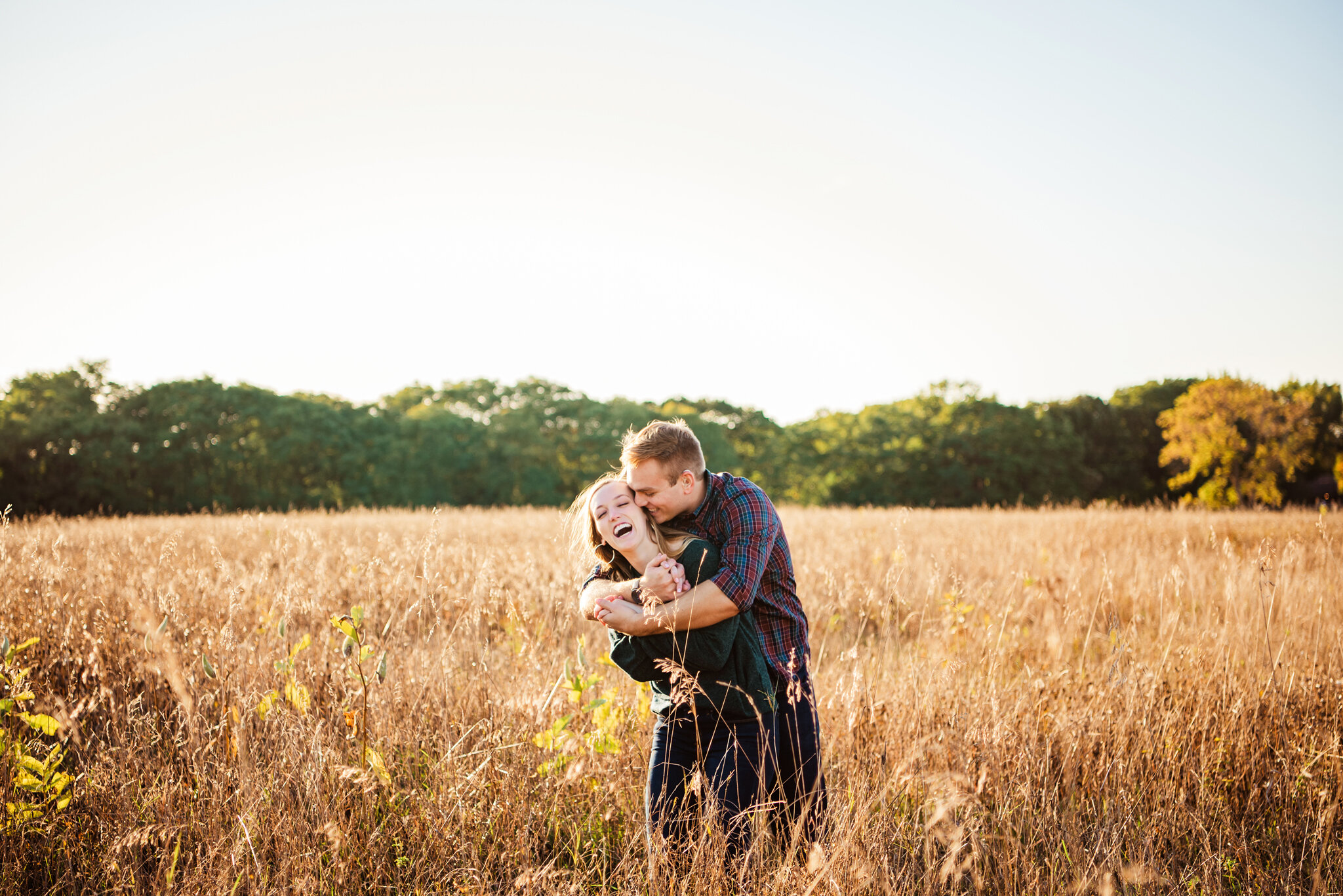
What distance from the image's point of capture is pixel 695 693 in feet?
6.34

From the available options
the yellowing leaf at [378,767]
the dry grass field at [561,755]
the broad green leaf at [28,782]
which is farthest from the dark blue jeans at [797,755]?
the broad green leaf at [28,782]

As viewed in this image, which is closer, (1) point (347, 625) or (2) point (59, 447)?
(1) point (347, 625)

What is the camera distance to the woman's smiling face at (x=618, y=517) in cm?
185

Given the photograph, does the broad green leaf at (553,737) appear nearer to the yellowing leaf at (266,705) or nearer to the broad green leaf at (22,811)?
the yellowing leaf at (266,705)

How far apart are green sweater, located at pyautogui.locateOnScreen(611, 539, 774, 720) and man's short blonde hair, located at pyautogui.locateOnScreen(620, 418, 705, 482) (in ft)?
0.78

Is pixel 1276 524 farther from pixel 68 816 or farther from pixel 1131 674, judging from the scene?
pixel 68 816

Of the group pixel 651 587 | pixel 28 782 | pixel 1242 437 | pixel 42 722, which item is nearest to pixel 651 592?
pixel 651 587

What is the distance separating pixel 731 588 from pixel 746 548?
0.43 feet

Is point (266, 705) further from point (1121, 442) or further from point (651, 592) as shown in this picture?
point (1121, 442)

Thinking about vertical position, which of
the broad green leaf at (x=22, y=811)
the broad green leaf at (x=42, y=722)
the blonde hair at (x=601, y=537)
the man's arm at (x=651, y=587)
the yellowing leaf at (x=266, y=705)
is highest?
the blonde hair at (x=601, y=537)

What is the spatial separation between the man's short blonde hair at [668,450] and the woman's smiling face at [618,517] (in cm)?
10

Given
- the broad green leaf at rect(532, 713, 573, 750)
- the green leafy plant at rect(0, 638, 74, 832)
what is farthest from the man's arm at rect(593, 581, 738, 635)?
the green leafy plant at rect(0, 638, 74, 832)

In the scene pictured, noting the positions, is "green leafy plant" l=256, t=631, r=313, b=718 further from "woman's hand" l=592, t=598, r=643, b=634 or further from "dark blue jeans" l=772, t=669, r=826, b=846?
"dark blue jeans" l=772, t=669, r=826, b=846

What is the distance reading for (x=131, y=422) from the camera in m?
26.0
